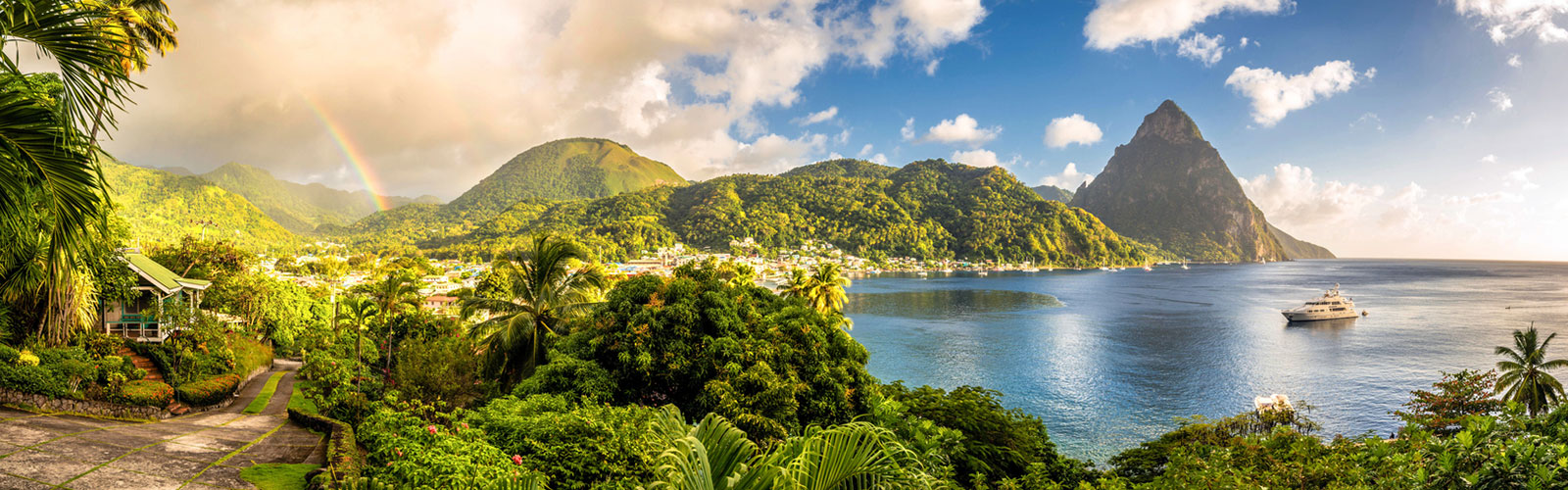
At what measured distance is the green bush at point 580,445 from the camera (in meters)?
5.97

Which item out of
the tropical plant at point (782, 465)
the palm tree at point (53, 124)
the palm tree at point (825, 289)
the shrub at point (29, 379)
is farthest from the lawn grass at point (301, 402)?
the palm tree at point (825, 289)

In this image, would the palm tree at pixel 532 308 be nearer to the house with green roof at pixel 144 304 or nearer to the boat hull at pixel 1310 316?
the house with green roof at pixel 144 304

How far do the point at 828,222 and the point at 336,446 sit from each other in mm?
156600

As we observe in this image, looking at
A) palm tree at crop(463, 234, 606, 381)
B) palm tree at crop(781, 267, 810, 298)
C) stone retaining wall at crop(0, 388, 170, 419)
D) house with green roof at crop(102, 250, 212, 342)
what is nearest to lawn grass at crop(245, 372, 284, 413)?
stone retaining wall at crop(0, 388, 170, 419)

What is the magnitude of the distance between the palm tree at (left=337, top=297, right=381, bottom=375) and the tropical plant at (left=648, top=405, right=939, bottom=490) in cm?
1553

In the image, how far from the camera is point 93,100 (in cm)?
295

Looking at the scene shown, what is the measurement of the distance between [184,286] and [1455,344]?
7225cm

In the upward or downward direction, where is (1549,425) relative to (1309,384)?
upward

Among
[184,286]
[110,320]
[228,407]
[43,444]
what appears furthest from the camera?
[184,286]

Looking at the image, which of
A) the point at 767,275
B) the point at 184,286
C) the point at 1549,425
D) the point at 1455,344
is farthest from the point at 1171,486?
the point at 767,275

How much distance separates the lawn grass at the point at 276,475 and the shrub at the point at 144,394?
6248mm

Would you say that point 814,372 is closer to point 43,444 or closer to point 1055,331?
point 43,444

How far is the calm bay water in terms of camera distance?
90.4ft

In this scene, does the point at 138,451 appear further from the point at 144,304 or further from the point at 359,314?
the point at 144,304
